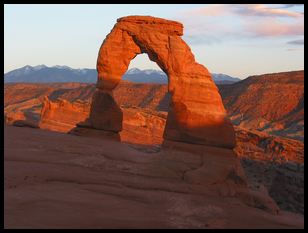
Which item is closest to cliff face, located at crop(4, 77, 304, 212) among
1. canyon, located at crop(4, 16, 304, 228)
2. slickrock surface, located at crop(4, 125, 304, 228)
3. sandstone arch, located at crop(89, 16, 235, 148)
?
canyon, located at crop(4, 16, 304, 228)

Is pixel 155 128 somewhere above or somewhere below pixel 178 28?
below

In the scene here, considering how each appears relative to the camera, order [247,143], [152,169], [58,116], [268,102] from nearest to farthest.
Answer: [152,169] < [58,116] < [247,143] < [268,102]

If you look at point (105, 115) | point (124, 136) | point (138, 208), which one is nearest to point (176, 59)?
point (105, 115)

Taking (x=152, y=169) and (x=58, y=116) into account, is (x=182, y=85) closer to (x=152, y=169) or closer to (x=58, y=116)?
(x=152, y=169)

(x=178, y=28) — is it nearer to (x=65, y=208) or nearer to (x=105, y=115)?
(x=105, y=115)

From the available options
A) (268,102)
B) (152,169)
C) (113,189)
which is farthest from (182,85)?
(268,102)

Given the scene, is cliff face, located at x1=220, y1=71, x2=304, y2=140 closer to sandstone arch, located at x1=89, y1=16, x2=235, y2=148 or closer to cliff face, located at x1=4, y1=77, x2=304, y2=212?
cliff face, located at x1=4, y1=77, x2=304, y2=212

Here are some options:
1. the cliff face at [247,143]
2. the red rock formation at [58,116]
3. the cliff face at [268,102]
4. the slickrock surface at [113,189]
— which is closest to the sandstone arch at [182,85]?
Result: the slickrock surface at [113,189]

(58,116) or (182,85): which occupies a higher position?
(182,85)

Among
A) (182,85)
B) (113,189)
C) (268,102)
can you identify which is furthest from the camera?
(268,102)
